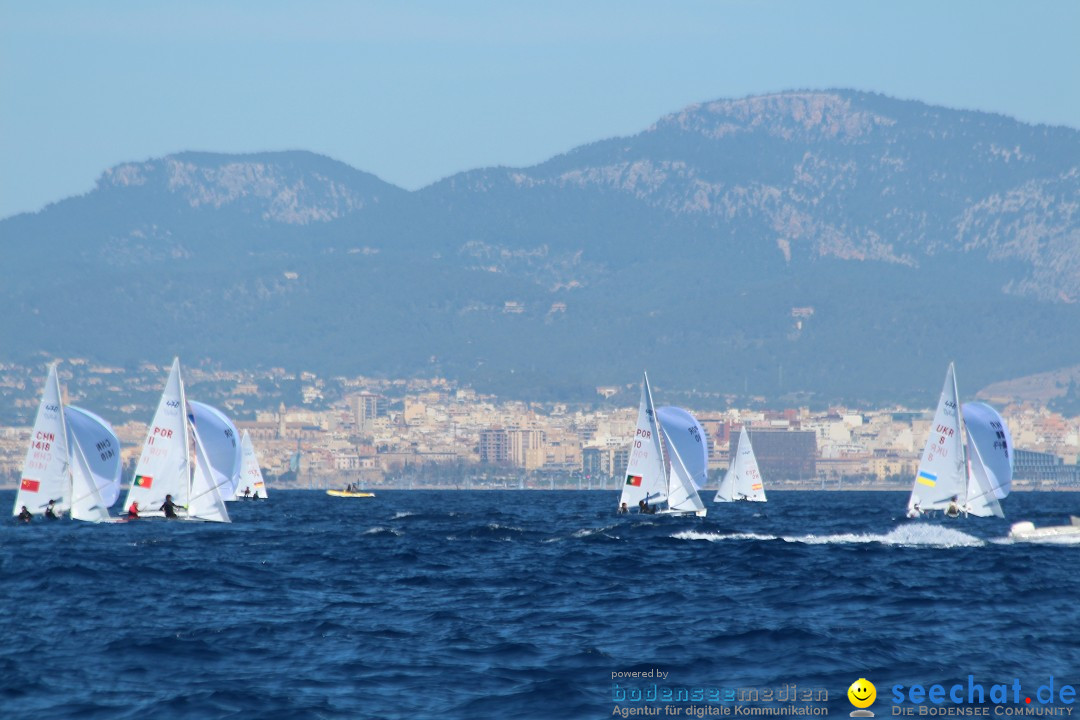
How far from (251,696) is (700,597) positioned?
45.1ft

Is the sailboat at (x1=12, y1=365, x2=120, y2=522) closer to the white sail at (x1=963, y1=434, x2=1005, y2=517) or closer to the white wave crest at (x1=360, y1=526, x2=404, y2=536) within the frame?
the white wave crest at (x1=360, y1=526, x2=404, y2=536)

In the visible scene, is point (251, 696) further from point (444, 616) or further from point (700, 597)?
point (700, 597)

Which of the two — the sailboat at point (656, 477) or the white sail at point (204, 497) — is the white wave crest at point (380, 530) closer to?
the white sail at point (204, 497)

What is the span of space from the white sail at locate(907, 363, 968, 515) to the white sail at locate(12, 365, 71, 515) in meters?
30.0

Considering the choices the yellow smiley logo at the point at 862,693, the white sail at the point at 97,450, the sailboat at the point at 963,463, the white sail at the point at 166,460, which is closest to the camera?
the yellow smiley logo at the point at 862,693

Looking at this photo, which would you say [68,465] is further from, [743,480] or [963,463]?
[743,480]

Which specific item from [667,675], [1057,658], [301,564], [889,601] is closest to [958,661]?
[1057,658]

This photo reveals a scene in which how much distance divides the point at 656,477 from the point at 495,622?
36759 mm

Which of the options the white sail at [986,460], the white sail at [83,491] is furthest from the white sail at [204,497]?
the white sail at [986,460]

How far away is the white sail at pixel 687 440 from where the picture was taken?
74.5m

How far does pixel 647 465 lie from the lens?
69.5m

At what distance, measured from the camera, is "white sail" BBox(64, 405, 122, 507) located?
5816cm

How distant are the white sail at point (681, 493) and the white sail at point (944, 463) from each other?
823 centimetres

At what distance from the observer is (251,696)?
25.5 metres
